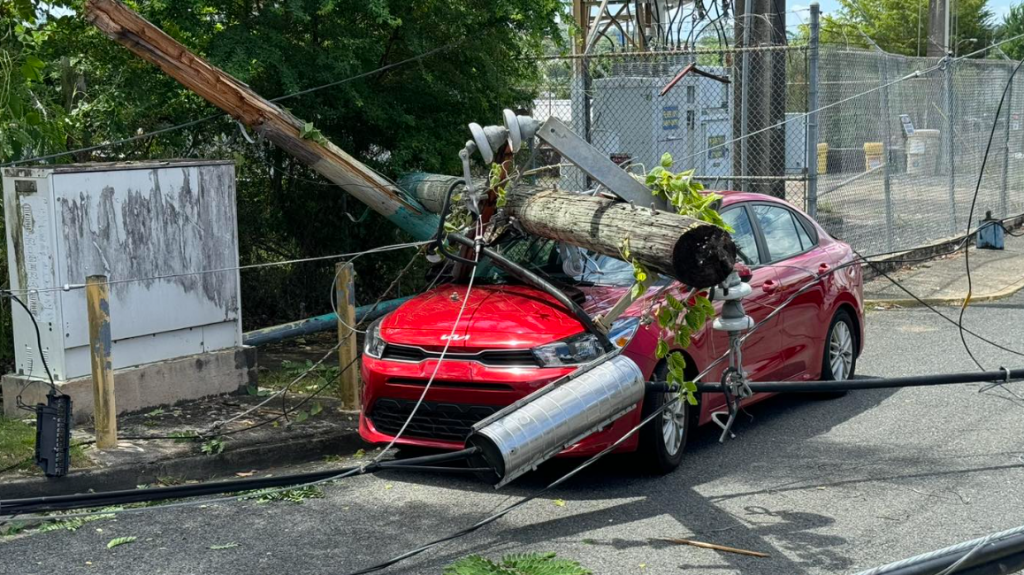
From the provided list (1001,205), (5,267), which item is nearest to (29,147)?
(5,267)

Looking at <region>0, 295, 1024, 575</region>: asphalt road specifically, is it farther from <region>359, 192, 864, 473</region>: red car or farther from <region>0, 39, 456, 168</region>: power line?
<region>0, 39, 456, 168</region>: power line

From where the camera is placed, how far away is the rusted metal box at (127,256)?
25.8ft

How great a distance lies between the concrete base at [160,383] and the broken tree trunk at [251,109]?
61.6 inches

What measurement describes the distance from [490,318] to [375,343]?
0.80 metres

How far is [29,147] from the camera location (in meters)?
8.87

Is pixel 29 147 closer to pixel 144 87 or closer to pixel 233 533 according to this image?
pixel 144 87

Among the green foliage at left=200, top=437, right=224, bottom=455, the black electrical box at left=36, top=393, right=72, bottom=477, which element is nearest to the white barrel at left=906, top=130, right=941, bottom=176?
the green foliage at left=200, top=437, right=224, bottom=455

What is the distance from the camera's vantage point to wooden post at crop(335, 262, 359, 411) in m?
8.58

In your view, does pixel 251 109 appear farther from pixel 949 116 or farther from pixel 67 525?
pixel 949 116

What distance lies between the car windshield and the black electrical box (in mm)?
2926

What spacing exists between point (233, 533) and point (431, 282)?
106 inches

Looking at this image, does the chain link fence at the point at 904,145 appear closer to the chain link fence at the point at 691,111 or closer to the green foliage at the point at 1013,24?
the chain link fence at the point at 691,111

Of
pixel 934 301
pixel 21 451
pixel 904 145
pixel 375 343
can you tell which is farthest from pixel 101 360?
pixel 904 145

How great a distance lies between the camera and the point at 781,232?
8.89m
